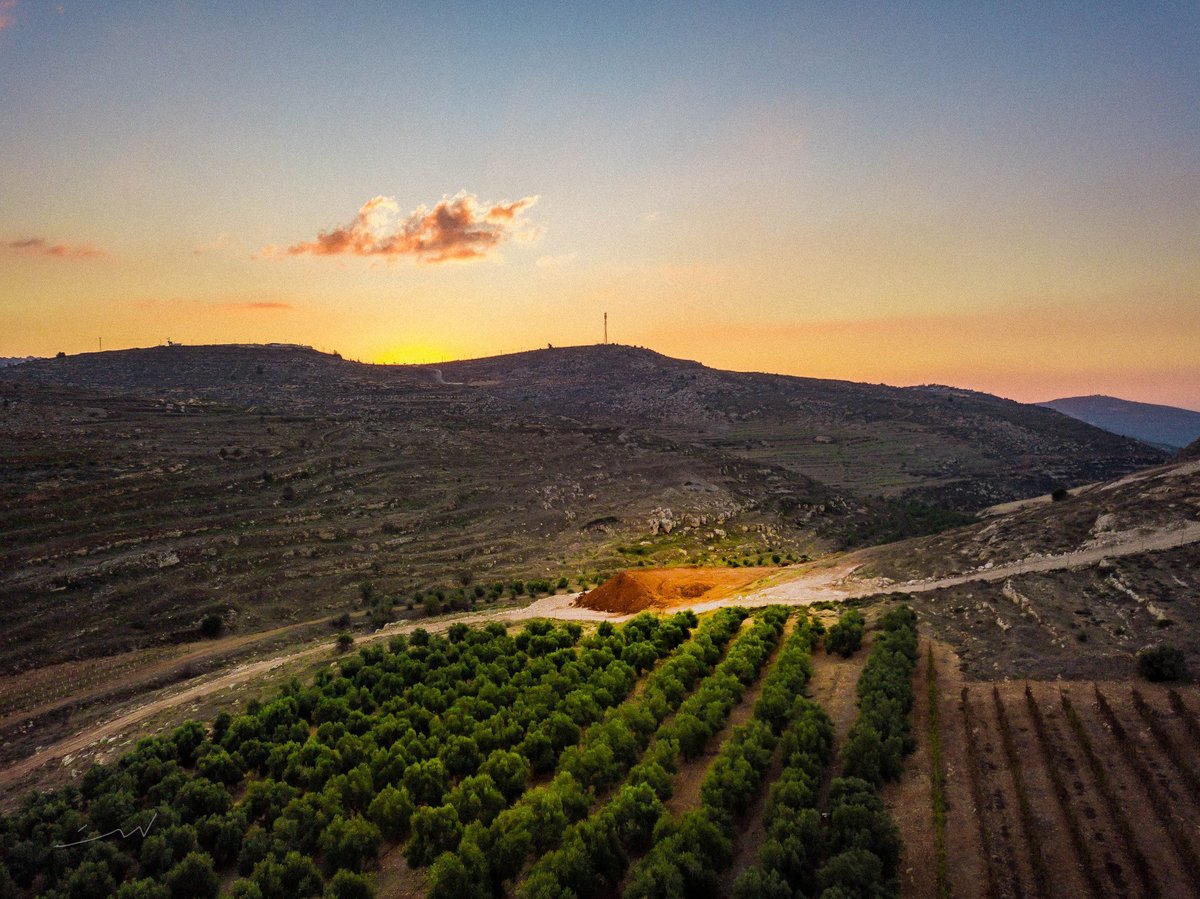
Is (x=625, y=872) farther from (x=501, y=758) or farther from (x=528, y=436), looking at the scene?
(x=528, y=436)

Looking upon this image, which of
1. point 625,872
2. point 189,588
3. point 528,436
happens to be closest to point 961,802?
point 625,872

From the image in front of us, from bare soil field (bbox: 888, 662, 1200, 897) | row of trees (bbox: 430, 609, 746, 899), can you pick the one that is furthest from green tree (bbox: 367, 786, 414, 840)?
bare soil field (bbox: 888, 662, 1200, 897)

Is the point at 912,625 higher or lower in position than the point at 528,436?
lower

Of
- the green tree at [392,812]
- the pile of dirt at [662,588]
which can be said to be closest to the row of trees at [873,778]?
the green tree at [392,812]

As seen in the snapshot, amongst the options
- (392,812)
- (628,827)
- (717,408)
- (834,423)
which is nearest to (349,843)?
(392,812)

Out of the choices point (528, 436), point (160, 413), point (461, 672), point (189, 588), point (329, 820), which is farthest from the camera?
point (528, 436)

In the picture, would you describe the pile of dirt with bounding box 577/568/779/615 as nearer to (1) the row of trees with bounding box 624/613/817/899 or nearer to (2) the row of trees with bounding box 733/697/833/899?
(1) the row of trees with bounding box 624/613/817/899
